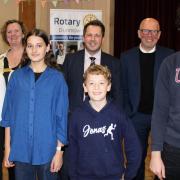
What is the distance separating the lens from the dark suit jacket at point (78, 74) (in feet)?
9.89

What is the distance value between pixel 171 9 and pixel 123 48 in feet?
3.37

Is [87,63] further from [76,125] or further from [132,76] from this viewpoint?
[76,125]

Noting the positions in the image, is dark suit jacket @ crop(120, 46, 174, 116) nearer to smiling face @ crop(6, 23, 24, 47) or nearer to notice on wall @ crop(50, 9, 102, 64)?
smiling face @ crop(6, 23, 24, 47)

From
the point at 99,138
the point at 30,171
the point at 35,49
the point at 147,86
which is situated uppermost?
the point at 35,49

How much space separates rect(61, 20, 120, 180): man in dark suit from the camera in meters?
3.02

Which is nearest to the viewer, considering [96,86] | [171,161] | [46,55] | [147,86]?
[171,161]

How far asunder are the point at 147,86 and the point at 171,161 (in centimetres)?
123

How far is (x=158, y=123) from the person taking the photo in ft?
6.63

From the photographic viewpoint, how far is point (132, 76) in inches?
126

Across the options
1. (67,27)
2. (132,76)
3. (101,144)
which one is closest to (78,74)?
(132,76)

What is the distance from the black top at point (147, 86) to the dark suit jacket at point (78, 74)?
234 millimetres

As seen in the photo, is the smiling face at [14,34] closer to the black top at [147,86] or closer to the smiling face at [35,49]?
the smiling face at [35,49]

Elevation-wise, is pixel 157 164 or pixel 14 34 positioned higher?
pixel 14 34

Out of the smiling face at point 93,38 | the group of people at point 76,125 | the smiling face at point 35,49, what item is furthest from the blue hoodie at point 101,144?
the smiling face at point 93,38
